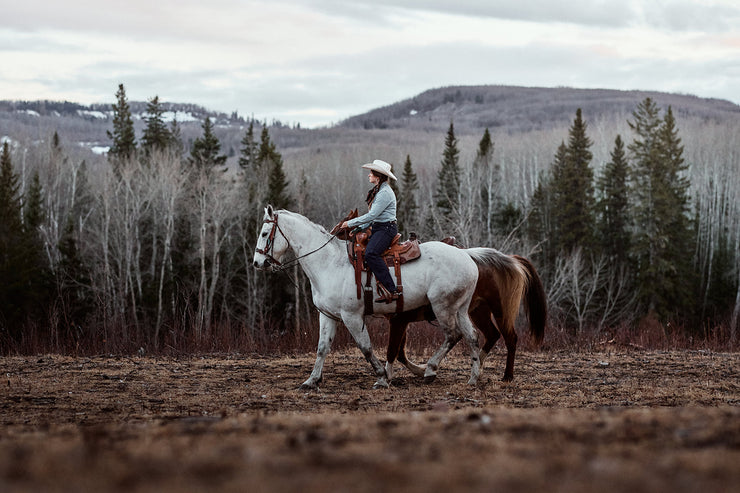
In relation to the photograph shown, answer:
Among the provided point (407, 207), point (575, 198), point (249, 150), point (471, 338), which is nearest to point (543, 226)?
point (575, 198)

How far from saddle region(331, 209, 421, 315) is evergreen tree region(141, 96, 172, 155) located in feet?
213

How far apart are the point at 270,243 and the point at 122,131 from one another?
6496cm

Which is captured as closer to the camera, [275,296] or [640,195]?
[275,296]

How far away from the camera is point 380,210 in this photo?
1046cm

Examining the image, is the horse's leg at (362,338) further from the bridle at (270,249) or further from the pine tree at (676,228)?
the pine tree at (676,228)

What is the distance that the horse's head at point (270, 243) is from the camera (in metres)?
10.9

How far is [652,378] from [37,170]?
68981mm

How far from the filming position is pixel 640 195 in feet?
Answer: 204

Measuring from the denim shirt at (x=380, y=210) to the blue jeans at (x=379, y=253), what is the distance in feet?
0.36

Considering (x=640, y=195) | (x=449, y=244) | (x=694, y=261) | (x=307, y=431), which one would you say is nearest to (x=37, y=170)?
(x=640, y=195)

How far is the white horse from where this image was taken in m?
10.6

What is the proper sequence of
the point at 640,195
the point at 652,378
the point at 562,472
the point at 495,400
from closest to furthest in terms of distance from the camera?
the point at 562,472, the point at 495,400, the point at 652,378, the point at 640,195

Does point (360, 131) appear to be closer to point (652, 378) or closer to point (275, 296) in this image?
point (275, 296)

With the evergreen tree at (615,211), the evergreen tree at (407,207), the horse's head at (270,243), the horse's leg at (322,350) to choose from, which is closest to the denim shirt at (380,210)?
the horse's head at (270,243)
